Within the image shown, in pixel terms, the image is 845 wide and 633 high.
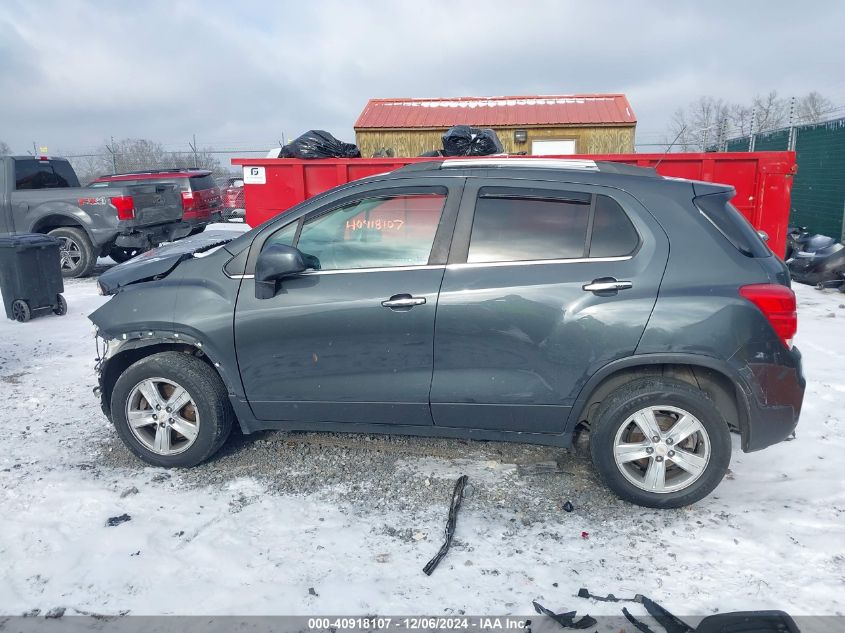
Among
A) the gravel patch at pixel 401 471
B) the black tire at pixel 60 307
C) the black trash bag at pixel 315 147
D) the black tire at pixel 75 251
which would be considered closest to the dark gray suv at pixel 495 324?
the gravel patch at pixel 401 471

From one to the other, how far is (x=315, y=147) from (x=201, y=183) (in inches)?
236

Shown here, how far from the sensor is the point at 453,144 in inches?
302

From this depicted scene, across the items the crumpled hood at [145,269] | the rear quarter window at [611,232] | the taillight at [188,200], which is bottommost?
the crumpled hood at [145,269]

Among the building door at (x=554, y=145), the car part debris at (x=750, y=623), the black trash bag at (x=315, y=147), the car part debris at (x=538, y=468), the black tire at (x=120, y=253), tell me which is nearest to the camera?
the car part debris at (x=750, y=623)

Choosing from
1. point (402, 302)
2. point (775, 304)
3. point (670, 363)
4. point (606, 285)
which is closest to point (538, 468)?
point (670, 363)

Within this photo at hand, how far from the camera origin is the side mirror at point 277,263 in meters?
3.41

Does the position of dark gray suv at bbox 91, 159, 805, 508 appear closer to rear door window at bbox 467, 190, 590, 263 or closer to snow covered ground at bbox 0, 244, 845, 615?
rear door window at bbox 467, 190, 590, 263

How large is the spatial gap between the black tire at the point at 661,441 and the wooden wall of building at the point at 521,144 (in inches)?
472

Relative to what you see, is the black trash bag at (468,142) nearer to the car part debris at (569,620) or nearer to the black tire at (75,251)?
the car part debris at (569,620)

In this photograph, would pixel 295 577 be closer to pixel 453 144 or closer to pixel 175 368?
pixel 175 368

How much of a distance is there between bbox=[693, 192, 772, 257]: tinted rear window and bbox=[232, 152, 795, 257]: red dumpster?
12.5ft

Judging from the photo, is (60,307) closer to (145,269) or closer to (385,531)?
(145,269)

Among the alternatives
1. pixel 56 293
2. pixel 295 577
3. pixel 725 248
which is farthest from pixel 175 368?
pixel 56 293

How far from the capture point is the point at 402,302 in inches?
135
